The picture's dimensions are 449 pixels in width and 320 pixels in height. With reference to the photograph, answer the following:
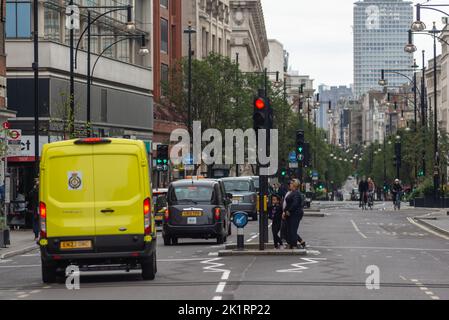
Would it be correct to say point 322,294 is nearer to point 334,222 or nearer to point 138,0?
point 334,222

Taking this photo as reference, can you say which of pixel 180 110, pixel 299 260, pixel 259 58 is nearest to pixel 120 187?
pixel 299 260

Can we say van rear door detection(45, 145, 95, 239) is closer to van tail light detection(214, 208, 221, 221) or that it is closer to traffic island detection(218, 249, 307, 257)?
traffic island detection(218, 249, 307, 257)

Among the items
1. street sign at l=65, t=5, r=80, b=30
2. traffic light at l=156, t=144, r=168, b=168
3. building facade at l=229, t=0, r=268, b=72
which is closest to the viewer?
street sign at l=65, t=5, r=80, b=30

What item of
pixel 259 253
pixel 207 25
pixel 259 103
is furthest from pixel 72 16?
pixel 207 25

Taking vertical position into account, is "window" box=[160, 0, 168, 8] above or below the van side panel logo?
above

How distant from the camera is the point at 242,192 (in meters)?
54.3

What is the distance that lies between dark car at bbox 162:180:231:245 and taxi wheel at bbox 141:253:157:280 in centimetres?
1248

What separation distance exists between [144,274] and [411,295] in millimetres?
5624

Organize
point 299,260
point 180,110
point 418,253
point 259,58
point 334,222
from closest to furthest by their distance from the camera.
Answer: point 299,260
point 418,253
point 334,222
point 180,110
point 259,58

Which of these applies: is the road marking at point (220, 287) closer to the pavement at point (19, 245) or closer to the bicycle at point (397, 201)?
the pavement at point (19, 245)

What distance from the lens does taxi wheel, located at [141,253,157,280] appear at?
22969mm

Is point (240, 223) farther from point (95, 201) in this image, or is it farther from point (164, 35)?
point (164, 35)

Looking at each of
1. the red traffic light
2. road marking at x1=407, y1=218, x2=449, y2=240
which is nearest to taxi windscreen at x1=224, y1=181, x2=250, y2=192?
road marking at x1=407, y1=218, x2=449, y2=240
